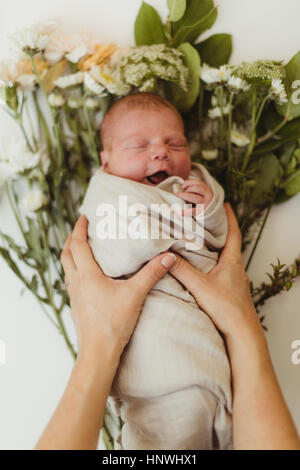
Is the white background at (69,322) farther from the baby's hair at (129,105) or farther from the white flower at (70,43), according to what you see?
the baby's hair at (129,105)

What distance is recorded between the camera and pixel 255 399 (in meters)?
0.81

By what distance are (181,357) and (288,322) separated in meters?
0.60

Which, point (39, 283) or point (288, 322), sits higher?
point (39, 283)

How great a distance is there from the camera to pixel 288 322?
50.2 inches

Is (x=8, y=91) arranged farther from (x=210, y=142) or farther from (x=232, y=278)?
(x=232, y=278)

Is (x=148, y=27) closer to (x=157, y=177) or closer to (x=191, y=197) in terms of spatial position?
(x=157, y=177)

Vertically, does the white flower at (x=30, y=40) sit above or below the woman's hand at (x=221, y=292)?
above

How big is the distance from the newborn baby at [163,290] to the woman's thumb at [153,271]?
0.07ft

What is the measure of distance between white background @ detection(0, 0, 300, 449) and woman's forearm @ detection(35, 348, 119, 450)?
1.50 ft

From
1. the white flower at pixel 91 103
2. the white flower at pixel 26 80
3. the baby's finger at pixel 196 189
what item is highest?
the white flower at pixel 26 80

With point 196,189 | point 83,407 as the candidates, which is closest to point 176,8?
point 196,189

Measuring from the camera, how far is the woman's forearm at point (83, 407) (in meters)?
0.73

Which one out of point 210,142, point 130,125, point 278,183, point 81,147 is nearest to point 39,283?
point 81,147

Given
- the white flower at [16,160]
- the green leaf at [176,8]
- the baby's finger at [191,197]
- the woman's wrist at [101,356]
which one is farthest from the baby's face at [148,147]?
the woman's wrist at [101,356]
